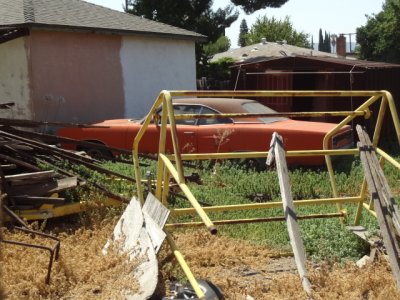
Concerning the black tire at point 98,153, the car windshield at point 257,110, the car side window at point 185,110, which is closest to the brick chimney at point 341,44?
the car windshield at point 257,110

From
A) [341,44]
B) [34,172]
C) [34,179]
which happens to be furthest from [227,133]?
[341,44]

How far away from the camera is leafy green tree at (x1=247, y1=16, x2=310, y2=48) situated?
63.8 meters

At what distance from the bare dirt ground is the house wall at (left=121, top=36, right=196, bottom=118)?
1141 cm

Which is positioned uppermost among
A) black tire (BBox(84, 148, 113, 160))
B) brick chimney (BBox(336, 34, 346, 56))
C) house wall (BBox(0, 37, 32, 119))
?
brick chimney (BBox(336, 34, 346, 56))

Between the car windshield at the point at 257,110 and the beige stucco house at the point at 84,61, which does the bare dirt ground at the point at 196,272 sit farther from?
the beige stucco house at the point at 84,61

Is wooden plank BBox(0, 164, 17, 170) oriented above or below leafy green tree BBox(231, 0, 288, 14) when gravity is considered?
below

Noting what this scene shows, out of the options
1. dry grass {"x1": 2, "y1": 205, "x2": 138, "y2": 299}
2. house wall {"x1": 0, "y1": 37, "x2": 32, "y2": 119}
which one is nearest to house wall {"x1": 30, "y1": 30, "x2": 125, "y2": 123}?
house wall {"x1": 0, "y1": 37, "x2": 32, "y2": 119}

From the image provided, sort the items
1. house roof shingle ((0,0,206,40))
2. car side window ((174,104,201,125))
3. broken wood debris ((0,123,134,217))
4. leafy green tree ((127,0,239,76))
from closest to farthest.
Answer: broken wood debris ((0,123,134,217))
car side window ((174,104,201,125))
house roof shingle ((0,0,206,40))
leafy green tree ((127,0,239,76))

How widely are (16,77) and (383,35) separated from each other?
1072 inches

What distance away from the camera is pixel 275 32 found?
6419 cm

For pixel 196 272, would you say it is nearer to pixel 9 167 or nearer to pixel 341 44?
pixel 9 167

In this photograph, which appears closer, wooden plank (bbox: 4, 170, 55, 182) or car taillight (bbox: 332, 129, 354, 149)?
wooden plank (bbox: 4, 170, 55, 182)

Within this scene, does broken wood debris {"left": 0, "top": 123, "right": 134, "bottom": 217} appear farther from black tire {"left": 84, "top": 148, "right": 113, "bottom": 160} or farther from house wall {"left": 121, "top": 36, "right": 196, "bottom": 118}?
house wall {"left": 121, "top": 36, "right": 196, "bottom": 118}

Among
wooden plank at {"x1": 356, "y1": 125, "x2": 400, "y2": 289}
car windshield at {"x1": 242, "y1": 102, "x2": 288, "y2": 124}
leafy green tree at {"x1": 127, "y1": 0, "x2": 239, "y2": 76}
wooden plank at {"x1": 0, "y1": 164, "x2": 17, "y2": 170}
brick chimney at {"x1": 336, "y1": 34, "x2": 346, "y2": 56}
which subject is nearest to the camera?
wooden plank at {"x1": 356, "y1": 125, "x2": 400, "y2": 289}
